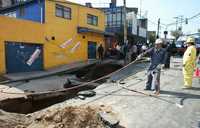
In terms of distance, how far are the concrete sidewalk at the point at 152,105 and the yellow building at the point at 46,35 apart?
8992 mm

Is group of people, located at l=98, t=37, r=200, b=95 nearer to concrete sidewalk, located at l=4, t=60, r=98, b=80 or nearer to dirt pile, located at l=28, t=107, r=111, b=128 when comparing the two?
dirt pile, located at l=28, t=107, r=111, b=128

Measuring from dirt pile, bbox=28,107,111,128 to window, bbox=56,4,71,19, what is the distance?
50.5ft

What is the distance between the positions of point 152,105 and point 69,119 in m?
2.87

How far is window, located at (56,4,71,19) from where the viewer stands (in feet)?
70.2

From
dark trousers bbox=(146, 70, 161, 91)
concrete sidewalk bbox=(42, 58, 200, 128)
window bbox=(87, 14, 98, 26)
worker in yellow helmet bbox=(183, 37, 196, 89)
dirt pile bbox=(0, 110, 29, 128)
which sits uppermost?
window bbox=(87, 14, 98, 26)

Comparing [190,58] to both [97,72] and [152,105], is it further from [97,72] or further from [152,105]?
[97,72]

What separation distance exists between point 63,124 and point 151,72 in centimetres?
456

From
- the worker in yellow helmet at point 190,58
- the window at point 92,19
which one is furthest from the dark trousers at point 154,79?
the window at point 92,19

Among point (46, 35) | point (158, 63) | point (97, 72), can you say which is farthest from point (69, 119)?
point (46, 35)

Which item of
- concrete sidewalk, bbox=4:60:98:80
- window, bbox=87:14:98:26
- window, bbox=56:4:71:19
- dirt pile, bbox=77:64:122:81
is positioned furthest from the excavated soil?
window, bbox=87:14:98:26

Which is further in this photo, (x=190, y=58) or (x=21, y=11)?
(x=21, y=11)

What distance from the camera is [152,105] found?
26.6 feet

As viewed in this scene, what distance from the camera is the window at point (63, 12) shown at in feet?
70.2

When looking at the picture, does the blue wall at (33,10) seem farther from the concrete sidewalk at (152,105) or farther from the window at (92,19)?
the concrete sidewalk at (152,105)
